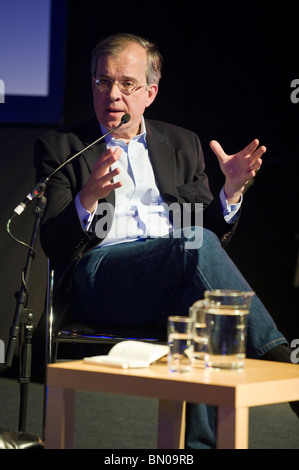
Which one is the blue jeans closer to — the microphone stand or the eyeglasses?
the microphone stand

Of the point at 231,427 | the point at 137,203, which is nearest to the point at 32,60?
the point at 137,203

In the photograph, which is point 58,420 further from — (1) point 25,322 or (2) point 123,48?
(2) point 123,48

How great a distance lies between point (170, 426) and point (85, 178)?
0.95m

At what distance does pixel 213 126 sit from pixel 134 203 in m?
1.36

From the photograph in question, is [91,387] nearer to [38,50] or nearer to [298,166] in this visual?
→ [298,166]

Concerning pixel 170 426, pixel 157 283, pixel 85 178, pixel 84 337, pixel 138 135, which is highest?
pixel 138 135

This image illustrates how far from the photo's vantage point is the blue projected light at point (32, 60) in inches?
138

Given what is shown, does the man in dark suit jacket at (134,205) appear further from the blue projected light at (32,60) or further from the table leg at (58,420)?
the blue projected light at (32,60)

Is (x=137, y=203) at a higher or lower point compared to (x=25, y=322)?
higher

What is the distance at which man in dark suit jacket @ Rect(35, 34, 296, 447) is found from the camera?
6.03ft

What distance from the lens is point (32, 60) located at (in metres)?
3.52

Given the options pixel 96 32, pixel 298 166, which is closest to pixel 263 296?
pixel 298 166

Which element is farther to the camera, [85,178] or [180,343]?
[85,178]

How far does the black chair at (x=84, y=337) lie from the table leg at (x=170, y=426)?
449 millimetres
